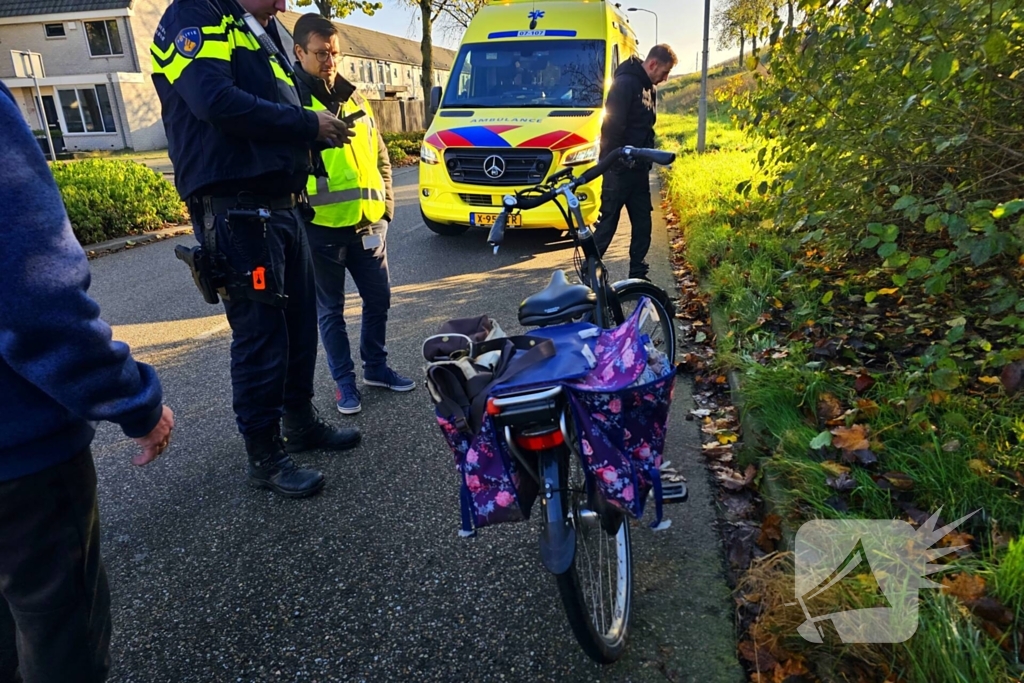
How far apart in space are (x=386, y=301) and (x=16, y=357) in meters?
2.97

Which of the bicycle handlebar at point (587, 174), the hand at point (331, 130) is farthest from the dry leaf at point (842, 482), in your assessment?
the hand at point (331, 130)

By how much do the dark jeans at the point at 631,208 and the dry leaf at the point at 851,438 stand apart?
10.4 ft

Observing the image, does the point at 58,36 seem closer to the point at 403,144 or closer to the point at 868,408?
the point at 403,144

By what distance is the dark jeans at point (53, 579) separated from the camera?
1.37 metres

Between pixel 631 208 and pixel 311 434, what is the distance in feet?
12.0

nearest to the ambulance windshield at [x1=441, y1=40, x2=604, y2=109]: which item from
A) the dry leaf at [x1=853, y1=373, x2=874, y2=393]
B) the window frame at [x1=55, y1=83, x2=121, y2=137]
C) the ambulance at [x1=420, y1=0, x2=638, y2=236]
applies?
the ambulance at [x1=420, y1=0, x2=638, y2=236]

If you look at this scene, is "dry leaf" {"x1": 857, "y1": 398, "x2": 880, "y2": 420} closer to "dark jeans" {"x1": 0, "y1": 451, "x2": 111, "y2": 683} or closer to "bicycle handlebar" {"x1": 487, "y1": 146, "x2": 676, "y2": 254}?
"bicycle handlebar" {"x1": 487, "y1": 146, "x2": 676, "y2": 254}

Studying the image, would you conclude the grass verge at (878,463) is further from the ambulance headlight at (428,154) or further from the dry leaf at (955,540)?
the ambulance headlight at (428,154)

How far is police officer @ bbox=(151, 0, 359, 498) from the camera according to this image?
2.61 meters

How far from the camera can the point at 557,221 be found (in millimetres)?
7309

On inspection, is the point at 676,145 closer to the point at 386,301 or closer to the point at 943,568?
the point at 386,301

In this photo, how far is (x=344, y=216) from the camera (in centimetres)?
376

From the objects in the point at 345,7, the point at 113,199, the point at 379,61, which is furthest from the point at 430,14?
the point at 379,61

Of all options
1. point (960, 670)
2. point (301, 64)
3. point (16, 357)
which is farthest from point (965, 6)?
point (16, 357)
